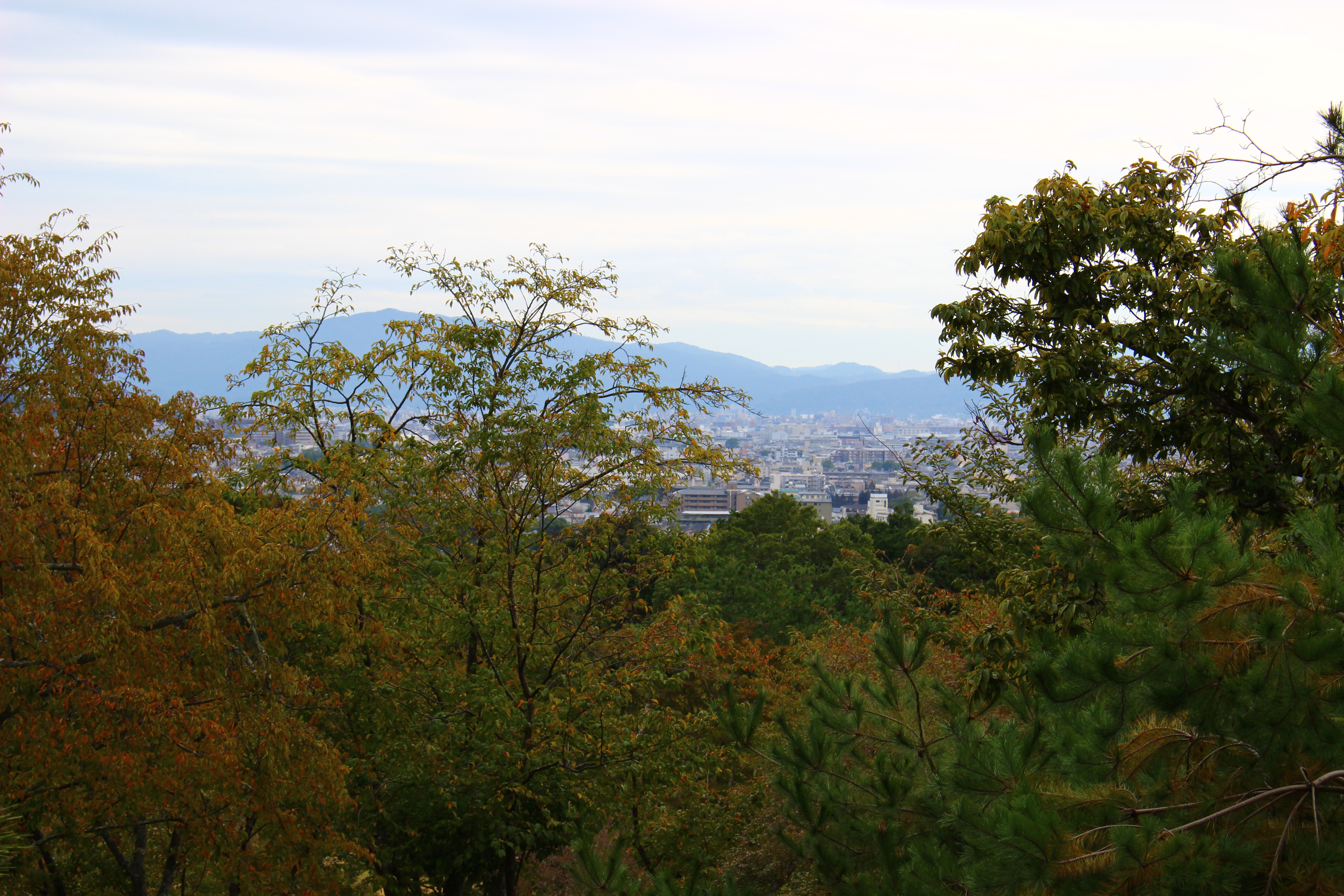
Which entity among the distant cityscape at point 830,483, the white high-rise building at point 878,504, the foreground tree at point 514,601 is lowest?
the white high-rise building at point 878,504

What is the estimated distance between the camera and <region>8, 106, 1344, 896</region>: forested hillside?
2799 mm

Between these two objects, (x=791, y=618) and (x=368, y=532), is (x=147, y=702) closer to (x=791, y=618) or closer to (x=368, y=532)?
(x=368, y=532)

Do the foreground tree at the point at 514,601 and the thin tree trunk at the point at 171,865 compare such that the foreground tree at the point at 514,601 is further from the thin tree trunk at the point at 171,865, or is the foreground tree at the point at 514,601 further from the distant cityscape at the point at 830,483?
the distant cityscape at the point at 830,483

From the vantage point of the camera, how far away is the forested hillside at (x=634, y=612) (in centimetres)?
280

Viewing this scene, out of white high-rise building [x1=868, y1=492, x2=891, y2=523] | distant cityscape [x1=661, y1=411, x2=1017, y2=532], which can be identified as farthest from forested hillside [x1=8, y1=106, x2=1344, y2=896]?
white high-rise building [x1=868, y1=492, x2=891, y2=523]

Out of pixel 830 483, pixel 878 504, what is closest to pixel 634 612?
pixel 878 504

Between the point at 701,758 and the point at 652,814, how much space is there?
187 cm

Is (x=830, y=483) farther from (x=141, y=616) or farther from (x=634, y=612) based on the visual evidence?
(x=141, y=616)

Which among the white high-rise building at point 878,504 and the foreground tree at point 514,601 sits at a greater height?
the foreground tree at point 514,601

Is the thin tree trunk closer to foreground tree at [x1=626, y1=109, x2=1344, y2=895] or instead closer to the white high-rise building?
foreground tree at [x1=626, y1=109, x2=1344, y2=895]

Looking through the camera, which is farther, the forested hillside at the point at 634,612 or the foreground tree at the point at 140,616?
the foreground tree at the point at 140,616

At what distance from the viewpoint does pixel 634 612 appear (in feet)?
28.8

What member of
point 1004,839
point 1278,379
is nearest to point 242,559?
point 1004,839

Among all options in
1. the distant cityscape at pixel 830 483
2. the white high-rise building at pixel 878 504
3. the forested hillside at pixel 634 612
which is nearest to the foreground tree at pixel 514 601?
the forested hillside at pixel 634 612
